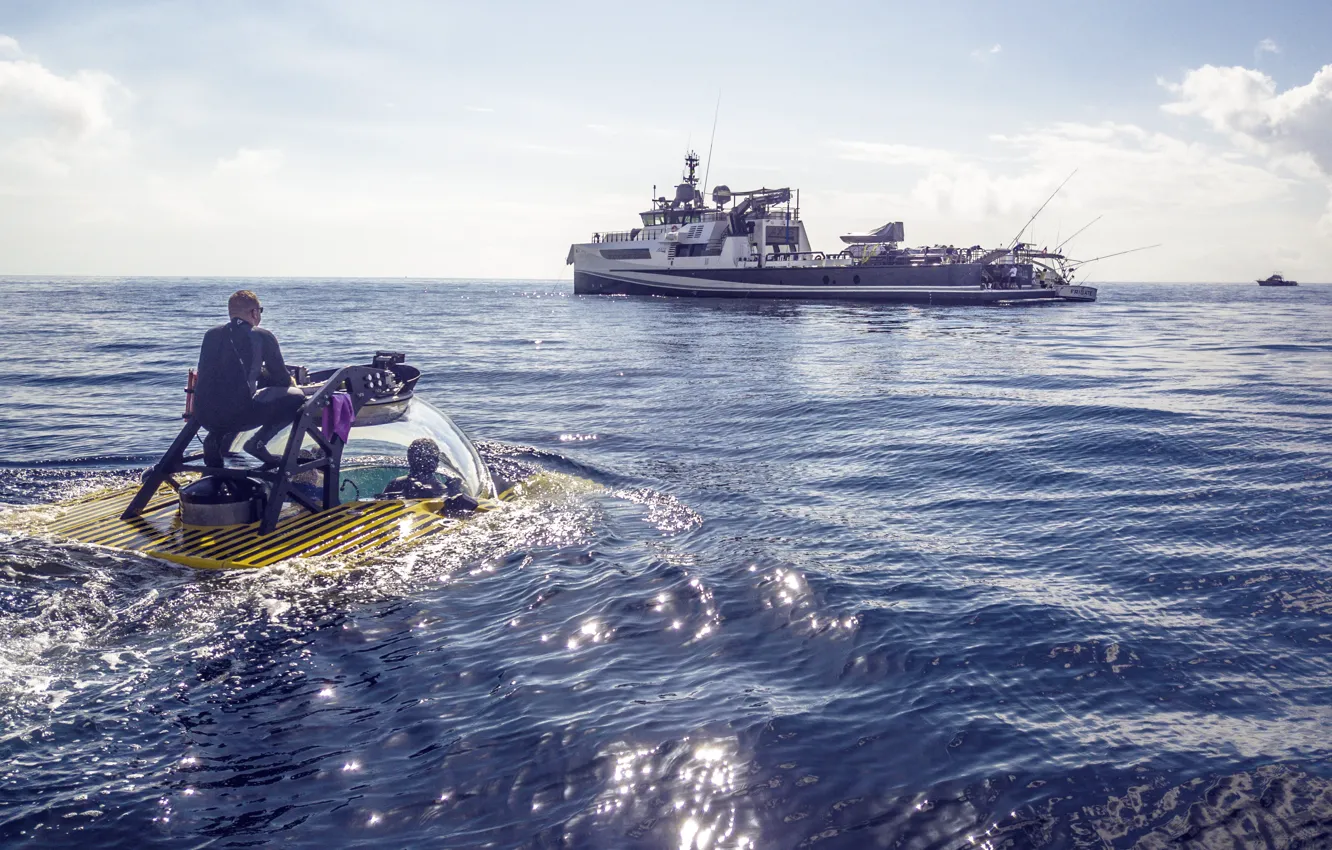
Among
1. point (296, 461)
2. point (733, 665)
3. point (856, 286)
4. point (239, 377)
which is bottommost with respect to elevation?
point (733, 665)

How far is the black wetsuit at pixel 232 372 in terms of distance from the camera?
790 cm

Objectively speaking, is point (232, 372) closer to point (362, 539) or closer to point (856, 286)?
point (362, 539)

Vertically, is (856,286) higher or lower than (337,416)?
higher

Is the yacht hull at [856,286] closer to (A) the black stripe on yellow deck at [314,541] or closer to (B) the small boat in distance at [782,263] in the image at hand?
(B) the small boat in distance at [782,263]

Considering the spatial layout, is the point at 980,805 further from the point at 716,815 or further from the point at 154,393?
the point at 154,393

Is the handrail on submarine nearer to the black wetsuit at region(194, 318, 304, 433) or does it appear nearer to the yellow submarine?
the yellow submarine

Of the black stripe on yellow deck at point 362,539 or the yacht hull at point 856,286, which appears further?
the yacht hull at point 856,286

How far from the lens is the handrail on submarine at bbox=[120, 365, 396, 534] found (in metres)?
8.10

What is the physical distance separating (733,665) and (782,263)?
62522mm

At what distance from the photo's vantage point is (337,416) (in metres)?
8.42

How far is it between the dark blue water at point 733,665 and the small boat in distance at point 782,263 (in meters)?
49.1

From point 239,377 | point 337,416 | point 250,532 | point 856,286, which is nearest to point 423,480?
point 337,416

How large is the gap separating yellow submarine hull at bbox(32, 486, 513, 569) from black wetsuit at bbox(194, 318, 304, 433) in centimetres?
108

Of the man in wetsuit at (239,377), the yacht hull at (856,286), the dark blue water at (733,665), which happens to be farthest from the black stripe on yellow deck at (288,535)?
the yacht hull at (856,286)
